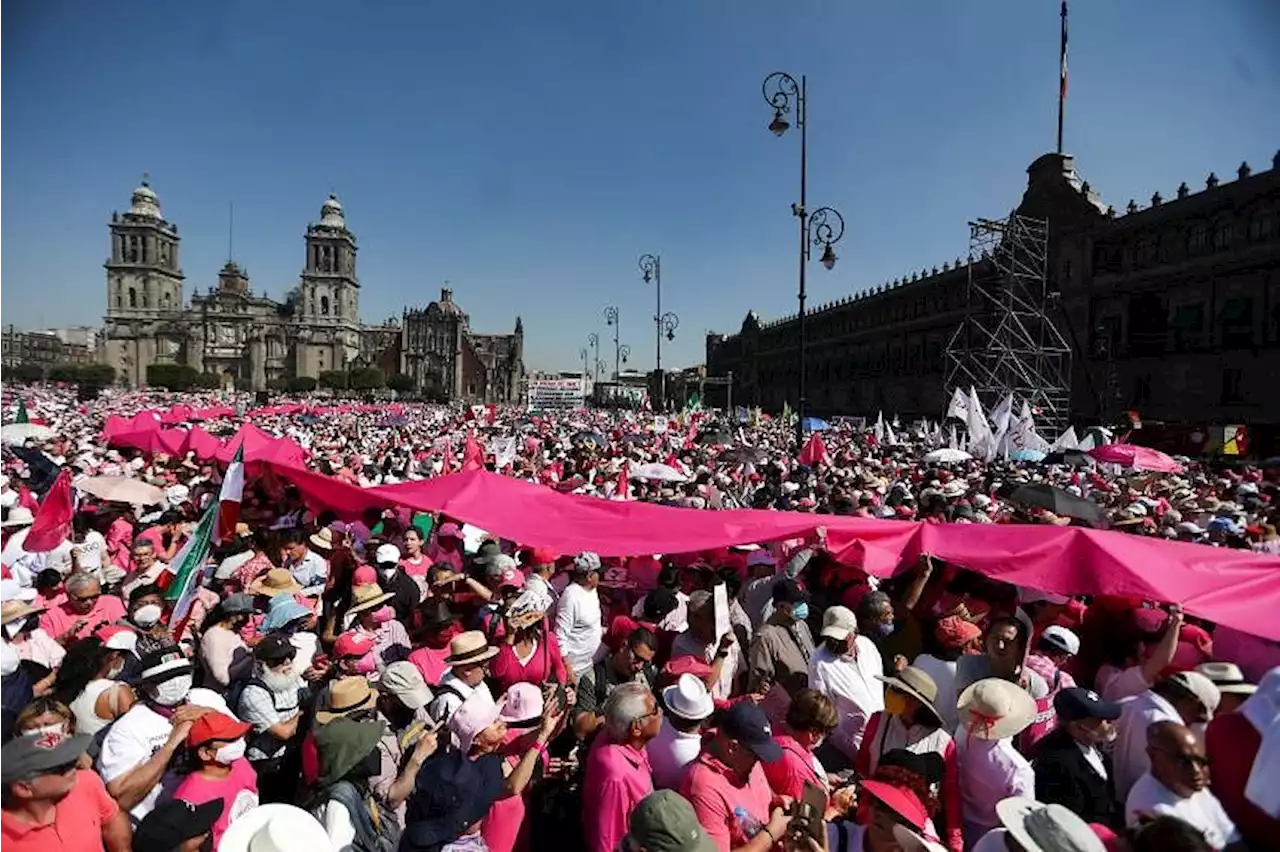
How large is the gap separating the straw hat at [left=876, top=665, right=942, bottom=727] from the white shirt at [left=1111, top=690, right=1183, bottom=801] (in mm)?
763

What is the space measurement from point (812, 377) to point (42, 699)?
73.7 m

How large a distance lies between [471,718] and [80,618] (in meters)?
3.77

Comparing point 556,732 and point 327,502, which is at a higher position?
point 327,502

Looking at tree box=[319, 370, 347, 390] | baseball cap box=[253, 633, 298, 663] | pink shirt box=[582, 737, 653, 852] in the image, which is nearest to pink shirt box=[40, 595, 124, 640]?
baseball cap box=[253, 633, 298, 663]

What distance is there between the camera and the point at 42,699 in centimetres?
341

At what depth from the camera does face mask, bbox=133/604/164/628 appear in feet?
18.1

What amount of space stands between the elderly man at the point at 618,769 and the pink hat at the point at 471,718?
595mm

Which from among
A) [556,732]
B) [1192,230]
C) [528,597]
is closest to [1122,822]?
[556,732]

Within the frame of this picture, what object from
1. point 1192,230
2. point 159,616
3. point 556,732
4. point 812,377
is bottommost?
point 556,732

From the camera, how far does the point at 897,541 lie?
21.0ft

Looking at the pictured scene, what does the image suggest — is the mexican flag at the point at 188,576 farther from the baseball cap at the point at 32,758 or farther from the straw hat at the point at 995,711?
the straw hat at the point at 995,711

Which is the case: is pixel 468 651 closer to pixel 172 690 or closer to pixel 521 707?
pixel 521 707

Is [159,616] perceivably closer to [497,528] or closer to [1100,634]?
[497,528]

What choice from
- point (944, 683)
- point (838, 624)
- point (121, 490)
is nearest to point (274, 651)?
point (838, 624)
